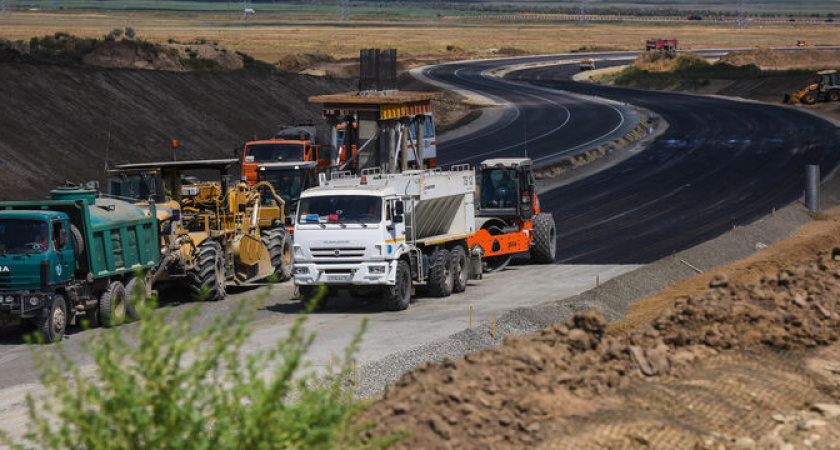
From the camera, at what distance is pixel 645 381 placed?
636 inches

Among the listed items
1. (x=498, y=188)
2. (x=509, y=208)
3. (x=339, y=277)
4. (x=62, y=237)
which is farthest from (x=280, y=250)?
(x=62, y=237)

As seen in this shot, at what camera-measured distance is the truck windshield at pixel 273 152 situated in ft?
136

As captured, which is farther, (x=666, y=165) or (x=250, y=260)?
(x=666, y=165)

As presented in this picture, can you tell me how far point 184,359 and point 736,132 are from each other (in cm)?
5590

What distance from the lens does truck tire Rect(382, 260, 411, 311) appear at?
27344 millimetres

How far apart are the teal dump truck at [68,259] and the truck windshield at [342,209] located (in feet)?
11.8

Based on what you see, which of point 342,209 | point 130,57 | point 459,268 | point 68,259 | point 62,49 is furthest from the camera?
point 62,49

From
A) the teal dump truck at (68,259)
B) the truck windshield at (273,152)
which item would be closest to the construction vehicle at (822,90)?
the truck windshield at (273,152)

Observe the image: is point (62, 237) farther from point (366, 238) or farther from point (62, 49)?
point (62, 49)

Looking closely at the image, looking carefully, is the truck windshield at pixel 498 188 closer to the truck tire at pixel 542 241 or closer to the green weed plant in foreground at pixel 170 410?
the truck tire at pixel 542 241

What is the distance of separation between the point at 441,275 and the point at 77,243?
900 cm

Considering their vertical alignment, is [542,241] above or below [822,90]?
below

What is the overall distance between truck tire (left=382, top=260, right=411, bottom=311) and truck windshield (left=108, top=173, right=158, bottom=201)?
5.99 metres

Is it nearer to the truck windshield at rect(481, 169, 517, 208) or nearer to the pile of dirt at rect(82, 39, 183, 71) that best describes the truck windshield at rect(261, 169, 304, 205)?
the truck windshield at rect(481, 169, 517, 208)
